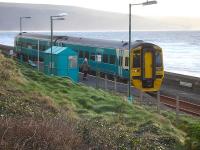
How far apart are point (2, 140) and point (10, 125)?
75cm

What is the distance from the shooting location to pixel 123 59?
103ft

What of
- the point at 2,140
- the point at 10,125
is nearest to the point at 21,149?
the point at 2,140

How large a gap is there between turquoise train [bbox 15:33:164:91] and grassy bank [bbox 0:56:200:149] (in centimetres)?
954

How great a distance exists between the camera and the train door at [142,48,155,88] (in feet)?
93.6

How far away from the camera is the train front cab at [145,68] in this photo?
2841cm

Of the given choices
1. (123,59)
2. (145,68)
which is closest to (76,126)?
(145,68)

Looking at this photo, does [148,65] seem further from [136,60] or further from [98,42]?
[98,42]

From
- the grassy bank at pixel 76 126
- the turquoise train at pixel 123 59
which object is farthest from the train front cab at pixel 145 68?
the grassy bank at pixel 76 126

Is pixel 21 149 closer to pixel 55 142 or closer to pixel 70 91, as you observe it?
pixel 55 142

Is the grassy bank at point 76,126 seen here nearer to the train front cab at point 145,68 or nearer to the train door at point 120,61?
the train front cab at point 145,68

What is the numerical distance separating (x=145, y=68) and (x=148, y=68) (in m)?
0.24

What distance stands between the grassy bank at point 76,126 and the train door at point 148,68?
9536 mm

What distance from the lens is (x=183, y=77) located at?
3309cm

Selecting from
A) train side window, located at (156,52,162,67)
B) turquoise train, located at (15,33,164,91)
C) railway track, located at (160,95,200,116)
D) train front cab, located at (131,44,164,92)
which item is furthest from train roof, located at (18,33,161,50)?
railway track, located at (160,95,200,116)
